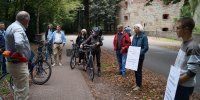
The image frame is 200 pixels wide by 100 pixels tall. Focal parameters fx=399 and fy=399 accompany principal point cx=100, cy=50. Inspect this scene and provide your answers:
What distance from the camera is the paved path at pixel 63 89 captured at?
10.4m

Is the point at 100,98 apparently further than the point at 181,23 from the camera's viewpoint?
Yes

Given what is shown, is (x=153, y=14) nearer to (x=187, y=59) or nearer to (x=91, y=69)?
(x=91, y=69)

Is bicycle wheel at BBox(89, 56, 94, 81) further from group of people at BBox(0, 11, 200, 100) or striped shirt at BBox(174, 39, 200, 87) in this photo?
striped shirt at BBox(174, 39, 200, 87)

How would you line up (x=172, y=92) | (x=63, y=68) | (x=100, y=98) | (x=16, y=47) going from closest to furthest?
(x=172, y=92) → (x=16, y=47) → (x=100, y=98) → (x=63, y=68)

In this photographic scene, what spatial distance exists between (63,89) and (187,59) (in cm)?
674

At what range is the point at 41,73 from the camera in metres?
12.6

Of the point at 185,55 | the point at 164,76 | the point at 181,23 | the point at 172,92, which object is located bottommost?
the point at 164,76

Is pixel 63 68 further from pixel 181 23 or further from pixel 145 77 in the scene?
pixel 181 23

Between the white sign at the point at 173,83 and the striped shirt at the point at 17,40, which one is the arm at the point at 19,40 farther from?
the white sign at the point at 173,83

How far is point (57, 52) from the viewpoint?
1828 centimetres

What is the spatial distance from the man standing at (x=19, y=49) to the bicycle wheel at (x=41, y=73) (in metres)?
4.49

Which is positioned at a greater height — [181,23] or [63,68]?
[181,23]

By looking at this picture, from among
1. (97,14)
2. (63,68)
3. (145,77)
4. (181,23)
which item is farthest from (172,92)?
(97,14)

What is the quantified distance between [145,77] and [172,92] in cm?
942
